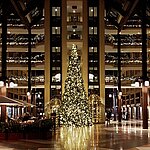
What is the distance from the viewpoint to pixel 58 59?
4325cm

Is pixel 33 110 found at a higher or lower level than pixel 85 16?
lower

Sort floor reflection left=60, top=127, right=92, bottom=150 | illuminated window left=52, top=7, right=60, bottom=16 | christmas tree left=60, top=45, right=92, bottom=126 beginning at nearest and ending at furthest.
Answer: floor reflection left=60, top=127, right=92, bottom=150 < christmas tree left=60, top=45, right=92, bottom=126 < illuminated window left=52, top=7, right=60, bottom=16

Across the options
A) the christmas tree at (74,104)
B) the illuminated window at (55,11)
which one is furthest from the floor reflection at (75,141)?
the illuminated window at (55,11)

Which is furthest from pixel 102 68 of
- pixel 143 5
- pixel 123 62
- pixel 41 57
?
pixel 143 5

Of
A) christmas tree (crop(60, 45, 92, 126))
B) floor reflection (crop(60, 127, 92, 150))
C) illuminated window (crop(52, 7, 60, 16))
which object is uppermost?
illuminated window (crop(52, 7, 60, 16))

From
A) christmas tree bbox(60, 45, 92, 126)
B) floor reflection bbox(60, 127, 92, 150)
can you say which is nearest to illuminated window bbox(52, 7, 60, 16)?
christmas tree bbox(60, 45, 92, 126)

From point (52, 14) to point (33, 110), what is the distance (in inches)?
429

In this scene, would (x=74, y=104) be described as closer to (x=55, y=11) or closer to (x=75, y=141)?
(x=75, y=141)

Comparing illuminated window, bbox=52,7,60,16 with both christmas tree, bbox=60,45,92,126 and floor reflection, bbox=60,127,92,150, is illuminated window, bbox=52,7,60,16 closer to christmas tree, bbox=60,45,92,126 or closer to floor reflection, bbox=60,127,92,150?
christmas tree, bbox=60,45,92,126

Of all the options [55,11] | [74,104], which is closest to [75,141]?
[74,104]

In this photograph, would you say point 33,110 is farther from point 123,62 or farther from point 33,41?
point 123,62

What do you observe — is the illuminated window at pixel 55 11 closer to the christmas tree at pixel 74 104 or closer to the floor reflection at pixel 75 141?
the christmas tree at pixel 74 104

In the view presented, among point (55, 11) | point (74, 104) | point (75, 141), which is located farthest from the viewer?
point (55, 11)

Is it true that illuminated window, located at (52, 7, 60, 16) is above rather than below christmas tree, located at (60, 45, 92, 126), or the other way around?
above
